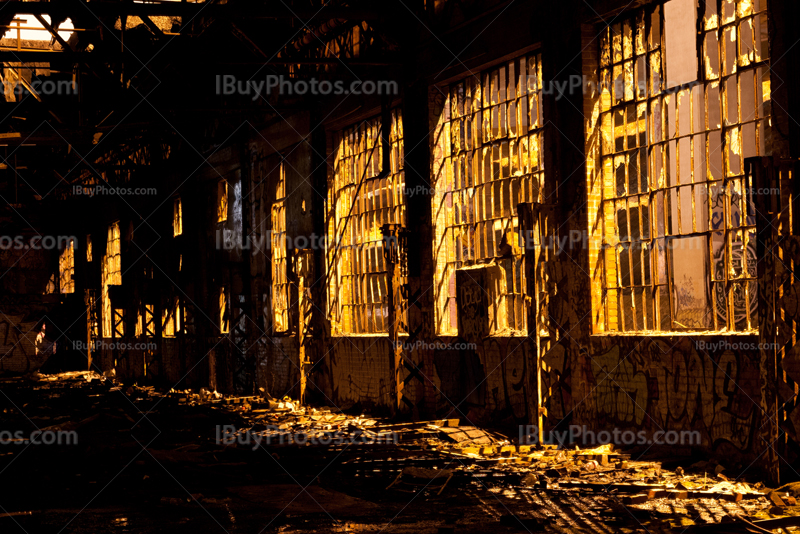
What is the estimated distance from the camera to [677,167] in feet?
35.3

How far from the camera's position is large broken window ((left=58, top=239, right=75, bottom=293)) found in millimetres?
42084

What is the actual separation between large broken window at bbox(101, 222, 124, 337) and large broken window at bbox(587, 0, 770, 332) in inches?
1026

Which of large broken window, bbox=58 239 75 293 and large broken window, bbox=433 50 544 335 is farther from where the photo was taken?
large broken window, bbox=58 239 75 293

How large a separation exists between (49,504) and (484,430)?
6.47 meters

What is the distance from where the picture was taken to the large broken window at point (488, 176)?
43.4 feet

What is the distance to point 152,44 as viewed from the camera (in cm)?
1745

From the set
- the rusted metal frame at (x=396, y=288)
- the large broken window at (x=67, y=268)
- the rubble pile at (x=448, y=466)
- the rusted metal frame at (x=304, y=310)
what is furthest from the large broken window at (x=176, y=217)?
the rusted metal frame at (x=396, y=288)

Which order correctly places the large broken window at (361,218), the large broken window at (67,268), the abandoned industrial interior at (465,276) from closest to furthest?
the abandoned industrial interior at (465,276) < the large broken window at (361,218) < the large broken window at (67,268)

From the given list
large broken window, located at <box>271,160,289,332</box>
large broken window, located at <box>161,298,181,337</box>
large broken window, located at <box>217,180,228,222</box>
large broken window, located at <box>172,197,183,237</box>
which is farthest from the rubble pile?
large broken window, located at <box>172,197,183,237</box>

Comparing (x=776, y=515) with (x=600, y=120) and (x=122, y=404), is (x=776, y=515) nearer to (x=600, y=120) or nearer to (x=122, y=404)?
(x=600, y=120)

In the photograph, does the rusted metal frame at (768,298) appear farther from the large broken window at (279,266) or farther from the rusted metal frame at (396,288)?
the large broken window at (279,266)

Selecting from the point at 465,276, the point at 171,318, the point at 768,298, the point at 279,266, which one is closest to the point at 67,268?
the point at 171,318

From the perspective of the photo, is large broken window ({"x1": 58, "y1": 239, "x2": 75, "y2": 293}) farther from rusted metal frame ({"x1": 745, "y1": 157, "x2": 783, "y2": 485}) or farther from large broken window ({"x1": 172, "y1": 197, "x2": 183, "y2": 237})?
rusted metal frame ({"x1": 745, "y1": 157, "x2": 783, "y2": 485})

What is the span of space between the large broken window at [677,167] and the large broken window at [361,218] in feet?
17.9
